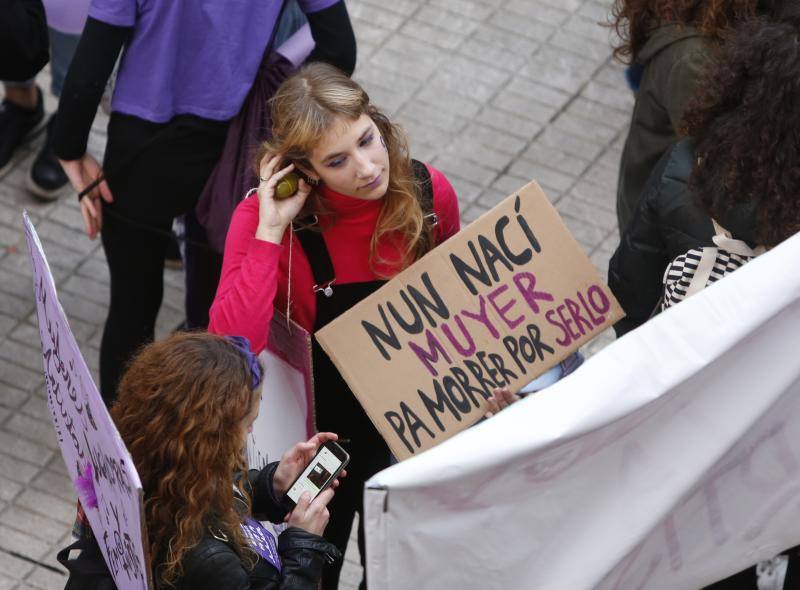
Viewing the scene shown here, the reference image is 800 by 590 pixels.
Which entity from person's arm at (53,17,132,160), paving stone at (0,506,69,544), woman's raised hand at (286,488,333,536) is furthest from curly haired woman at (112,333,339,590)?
paving stone at (0,506,69,544)

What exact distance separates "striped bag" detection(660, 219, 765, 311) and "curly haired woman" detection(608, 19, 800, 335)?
0.08ft

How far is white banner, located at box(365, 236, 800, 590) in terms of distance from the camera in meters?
2.17

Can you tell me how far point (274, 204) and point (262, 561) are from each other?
2.81 feet

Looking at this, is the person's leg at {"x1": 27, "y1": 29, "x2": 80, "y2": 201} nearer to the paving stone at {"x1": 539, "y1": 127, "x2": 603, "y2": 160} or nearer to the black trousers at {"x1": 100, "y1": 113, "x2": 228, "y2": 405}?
the black trousers at {"x1": 100, "y1": 113, "x2": 228, "y2": 405}

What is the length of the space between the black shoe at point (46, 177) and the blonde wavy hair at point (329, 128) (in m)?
2.37

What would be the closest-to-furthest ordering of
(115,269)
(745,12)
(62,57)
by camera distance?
(745,12), (115,269), (62,57)

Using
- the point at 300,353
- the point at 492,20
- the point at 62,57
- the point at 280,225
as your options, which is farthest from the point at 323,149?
the point at 492,20

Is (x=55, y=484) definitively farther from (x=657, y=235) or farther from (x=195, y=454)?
(x=657, y=235)

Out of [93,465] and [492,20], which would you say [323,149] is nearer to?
[93,465]

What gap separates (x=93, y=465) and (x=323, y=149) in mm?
966

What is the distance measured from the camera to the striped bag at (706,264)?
2.71 metres

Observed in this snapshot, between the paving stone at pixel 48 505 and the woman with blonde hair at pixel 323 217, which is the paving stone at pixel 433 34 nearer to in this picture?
the paving stone at pixel 48 505

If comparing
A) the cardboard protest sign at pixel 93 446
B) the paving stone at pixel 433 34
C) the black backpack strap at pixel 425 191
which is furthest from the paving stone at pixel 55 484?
the paving stone at pixel 433 34

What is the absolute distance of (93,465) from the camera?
2406mm
